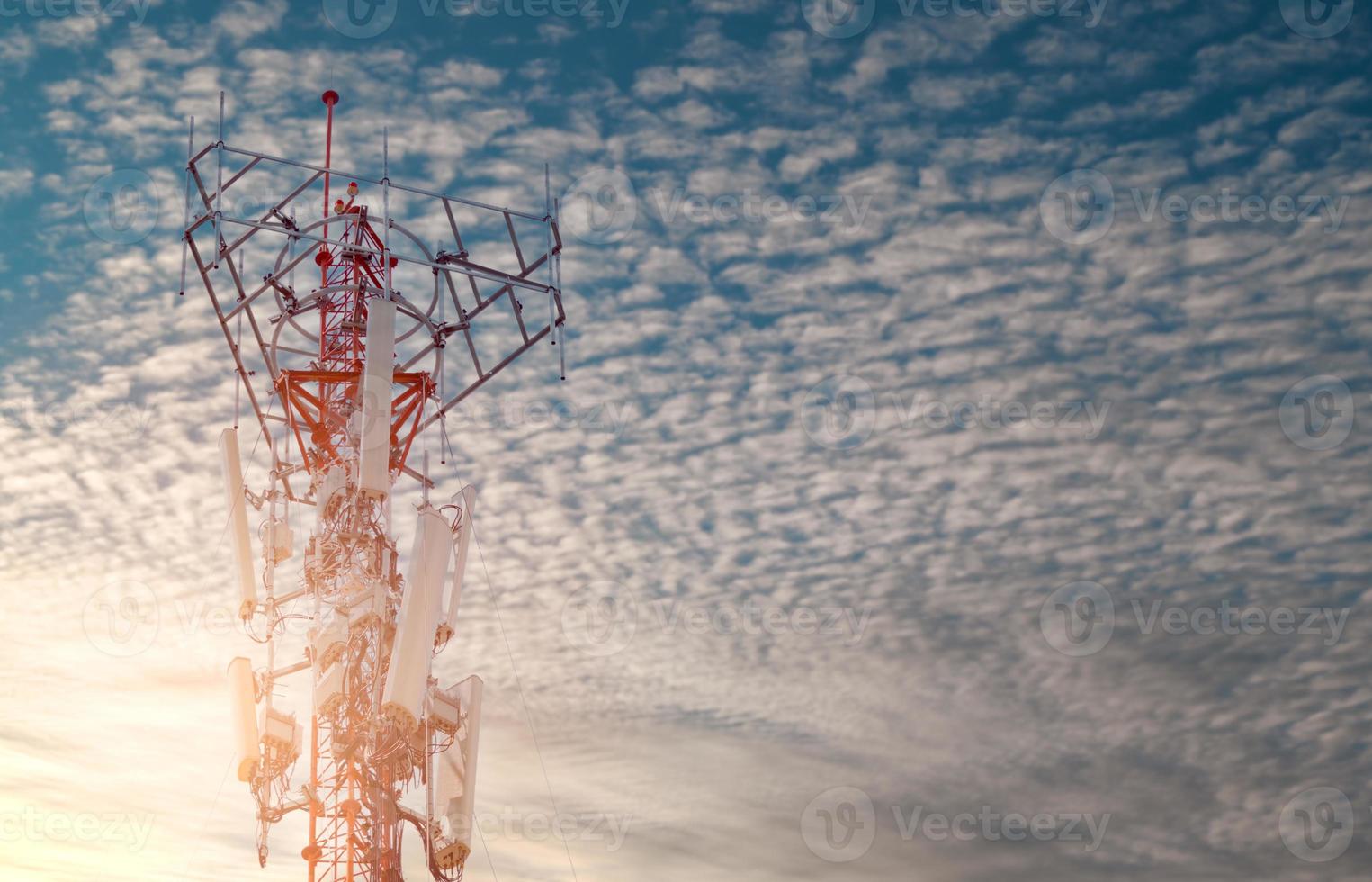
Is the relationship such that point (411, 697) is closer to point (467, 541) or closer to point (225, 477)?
point (467, 541)

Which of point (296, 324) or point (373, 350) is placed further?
point (296, 324)

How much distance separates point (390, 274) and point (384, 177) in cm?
340

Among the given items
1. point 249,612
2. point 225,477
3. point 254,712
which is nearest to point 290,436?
point 225,477

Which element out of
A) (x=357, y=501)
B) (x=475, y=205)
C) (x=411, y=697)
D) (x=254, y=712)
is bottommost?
(x=254, y=712)

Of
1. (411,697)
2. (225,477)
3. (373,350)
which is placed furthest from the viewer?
(225,477)

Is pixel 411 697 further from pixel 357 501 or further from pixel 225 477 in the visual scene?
pixel 225 477

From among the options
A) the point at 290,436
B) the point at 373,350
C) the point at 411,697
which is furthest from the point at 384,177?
the point at 411,697

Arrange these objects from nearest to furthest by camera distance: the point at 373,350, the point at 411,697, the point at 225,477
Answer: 1. the point at 411,697
2. the point at 373,350
3. the point at 225,477

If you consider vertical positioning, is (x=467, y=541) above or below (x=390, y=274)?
below

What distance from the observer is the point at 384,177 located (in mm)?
43812

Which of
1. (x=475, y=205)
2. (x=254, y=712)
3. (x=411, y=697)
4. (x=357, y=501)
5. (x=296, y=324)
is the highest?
(x=475, y=205)

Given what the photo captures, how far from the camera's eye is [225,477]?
4509cm

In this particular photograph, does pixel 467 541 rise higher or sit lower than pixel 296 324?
lower

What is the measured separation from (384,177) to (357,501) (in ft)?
33.3
